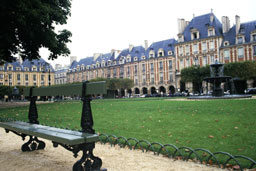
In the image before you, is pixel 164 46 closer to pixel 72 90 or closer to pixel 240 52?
pixel 240 52

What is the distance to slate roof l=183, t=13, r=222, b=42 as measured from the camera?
48875mm

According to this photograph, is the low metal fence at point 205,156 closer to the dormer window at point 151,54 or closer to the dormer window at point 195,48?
the dormer window at point 195,48

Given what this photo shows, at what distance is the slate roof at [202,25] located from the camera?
160ft

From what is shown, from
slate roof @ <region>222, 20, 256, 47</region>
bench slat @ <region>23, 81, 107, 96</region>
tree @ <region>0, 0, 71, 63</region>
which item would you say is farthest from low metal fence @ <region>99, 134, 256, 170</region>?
slate roof @ <region>222, 20, 256, 47</region>

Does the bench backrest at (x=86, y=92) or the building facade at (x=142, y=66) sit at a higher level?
the building facade at (x=142, y=66)

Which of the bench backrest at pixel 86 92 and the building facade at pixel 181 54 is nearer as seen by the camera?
the bench backrest at pixel 86 92

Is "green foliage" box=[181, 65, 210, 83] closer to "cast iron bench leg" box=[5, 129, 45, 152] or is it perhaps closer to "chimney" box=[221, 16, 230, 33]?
"chimney" box=[221, 16, 230, 33]

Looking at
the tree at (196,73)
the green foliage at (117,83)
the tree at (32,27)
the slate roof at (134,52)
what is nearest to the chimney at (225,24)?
the tree at (196,73)

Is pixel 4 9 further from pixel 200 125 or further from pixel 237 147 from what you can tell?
pixel 237 147

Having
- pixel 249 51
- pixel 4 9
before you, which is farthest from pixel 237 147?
pixel 249 51

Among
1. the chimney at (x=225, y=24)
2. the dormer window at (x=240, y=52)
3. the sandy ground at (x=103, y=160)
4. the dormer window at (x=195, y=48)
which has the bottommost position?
the sandy ground at (x=103, y=160)

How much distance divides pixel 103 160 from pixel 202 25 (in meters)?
50.1

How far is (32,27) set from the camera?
16.9 metres

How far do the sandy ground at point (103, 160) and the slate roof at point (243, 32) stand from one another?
44759mm
